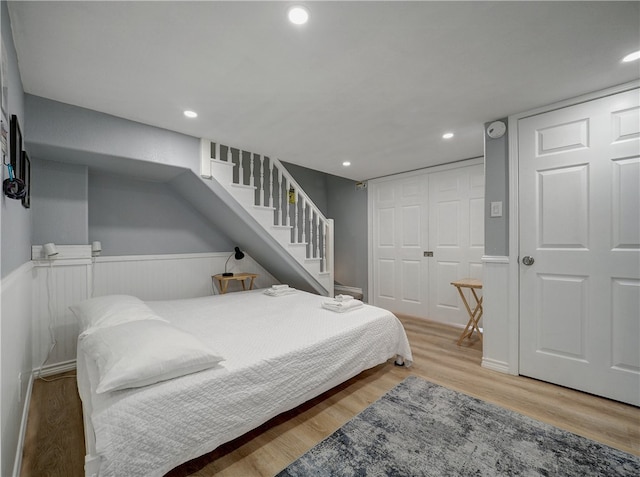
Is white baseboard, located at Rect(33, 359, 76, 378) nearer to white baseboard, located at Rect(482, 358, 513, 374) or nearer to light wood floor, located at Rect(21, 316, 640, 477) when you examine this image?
light wood floor, located at Rect(21, 316, 640, 477)

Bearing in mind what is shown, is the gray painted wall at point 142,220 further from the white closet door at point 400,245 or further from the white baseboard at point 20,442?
the white closet door at point 400,245

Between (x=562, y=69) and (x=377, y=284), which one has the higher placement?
(x=562, y=69)

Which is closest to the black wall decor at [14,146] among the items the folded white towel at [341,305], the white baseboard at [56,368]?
the white baseboard at [56,368]

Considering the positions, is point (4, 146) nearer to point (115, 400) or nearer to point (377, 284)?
point (115, 400)

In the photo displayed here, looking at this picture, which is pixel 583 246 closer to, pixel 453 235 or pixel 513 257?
pixel 513 257

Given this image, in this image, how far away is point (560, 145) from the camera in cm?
217

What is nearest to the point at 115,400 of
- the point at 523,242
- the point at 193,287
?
the point at 193,287

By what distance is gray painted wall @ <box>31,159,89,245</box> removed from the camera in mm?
2420

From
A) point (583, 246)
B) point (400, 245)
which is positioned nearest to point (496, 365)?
point (583, 246)

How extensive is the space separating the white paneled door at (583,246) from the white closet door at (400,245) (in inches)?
71.9

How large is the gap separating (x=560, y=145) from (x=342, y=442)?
2.68 metres

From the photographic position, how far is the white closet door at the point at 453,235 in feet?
11.9

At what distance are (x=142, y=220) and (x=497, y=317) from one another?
3.91 m

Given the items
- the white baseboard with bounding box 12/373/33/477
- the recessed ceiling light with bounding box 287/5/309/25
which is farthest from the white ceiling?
the white baseboard with bounding box 12/373/33/477
